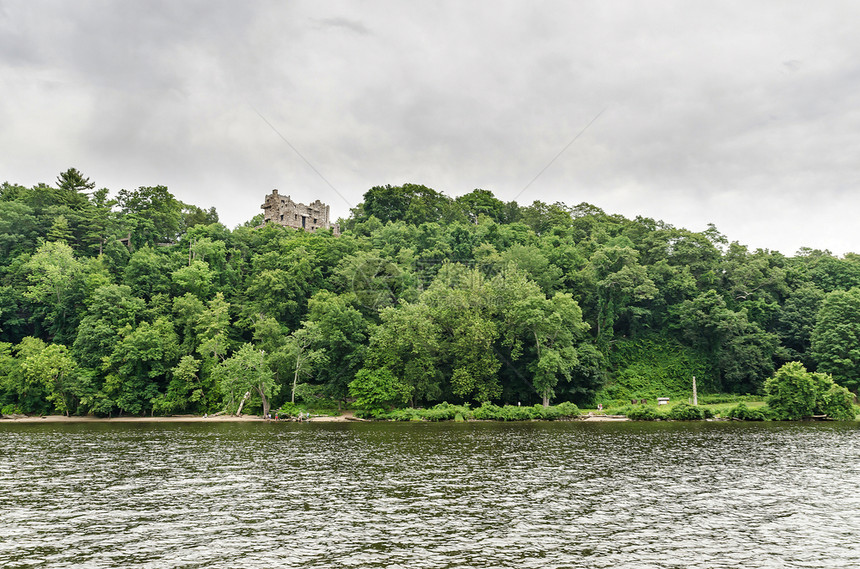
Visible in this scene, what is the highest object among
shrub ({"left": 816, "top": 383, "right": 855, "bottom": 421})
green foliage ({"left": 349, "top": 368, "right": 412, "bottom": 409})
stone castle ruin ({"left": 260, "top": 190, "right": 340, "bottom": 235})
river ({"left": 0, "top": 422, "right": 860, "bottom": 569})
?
stone castle ruin ({"left": 260, "top": 190, "right": 340, "bottom": 235})

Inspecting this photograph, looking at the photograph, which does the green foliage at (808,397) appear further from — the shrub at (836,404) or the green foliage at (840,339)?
the green foliage at (840,339)

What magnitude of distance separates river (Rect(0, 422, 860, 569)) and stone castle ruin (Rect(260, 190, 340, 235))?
312ft

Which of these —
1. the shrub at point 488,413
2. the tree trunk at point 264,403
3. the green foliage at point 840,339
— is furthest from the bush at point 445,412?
the green foliage at point 840,339

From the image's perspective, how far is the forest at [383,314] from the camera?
2520 inches

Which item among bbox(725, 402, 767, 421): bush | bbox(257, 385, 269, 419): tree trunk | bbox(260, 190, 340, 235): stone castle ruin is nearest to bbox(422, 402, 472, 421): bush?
bbox(257, 385, 269, 419): tree trunk

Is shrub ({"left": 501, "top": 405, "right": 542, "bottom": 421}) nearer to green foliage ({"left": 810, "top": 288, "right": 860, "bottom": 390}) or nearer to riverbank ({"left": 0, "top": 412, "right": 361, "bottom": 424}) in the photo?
riverbank ({"left": 0, "top": 412, "right": 361, "bottom": 424})

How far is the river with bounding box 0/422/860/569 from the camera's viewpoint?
17.0 meters

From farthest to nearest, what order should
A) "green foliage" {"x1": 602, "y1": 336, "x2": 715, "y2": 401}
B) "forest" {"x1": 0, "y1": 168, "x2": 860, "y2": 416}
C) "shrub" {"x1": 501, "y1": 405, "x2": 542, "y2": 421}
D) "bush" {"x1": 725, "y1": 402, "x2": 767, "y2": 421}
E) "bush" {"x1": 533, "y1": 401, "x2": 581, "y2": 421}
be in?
"green foliage" {"x1": 602, "y1": 336, "x2": 715, "y2": 401}, "forest" {"x1": 0, "y1": 168, "x2": 860, "y2": 416}, "bush" {"x1": 533, "y1": 401, "x2": 581, "y2": 421}, "shrub" {"x1": 501, "y1": 405, "x2": 542, "y2": 421}, "bush" {"x1": 725, "y1": 402, "x2": 767, "y2": 421}

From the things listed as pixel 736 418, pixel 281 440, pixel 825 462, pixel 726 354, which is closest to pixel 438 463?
pixel 281 440

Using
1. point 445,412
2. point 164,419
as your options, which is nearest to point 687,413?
point 445,412

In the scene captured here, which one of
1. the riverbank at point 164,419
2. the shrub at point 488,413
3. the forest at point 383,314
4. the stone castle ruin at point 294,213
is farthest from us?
the stone castle ruin at point 294,213

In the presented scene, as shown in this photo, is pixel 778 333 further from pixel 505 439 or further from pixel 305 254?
pixel 305 254

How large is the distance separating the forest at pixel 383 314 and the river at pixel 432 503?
74.1 feet

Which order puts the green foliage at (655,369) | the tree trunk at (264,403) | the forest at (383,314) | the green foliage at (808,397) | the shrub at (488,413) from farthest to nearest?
the green foliage at (655,369), the forest at (383,314), the tree trunk at (264,403), the shrub at (488,413), the green foliage at (808,397)
